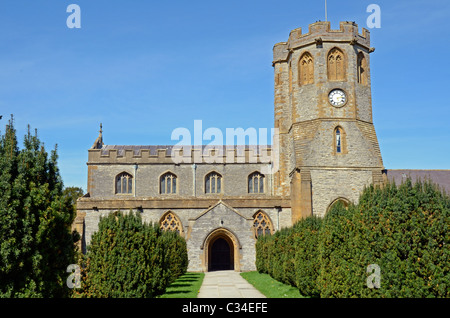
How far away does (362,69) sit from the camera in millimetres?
37469

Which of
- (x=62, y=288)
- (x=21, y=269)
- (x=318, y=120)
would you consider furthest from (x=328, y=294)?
(x=318, y=120)

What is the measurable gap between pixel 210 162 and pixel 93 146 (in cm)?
1098

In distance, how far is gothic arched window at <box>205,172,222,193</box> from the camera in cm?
4325

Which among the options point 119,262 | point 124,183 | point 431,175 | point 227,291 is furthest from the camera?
point 124,183

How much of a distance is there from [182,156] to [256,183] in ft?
23.0

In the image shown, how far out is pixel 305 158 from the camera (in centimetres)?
3500

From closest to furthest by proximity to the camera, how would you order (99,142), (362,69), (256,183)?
(362,69), (256,183), (99,142)

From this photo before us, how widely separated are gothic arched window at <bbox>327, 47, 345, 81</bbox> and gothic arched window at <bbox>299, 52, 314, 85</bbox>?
4.18ft

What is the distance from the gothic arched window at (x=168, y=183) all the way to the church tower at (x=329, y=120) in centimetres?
1062

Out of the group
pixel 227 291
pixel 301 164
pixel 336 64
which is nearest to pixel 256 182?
pixel 301 164

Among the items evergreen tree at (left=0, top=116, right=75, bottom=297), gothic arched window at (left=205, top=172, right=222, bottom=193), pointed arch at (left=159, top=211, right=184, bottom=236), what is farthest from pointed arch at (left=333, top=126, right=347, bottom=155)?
evergreen tree at (left=0, top=116, right=75, bottom=297)

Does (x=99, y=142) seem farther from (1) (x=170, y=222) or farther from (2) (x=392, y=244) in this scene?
(2) (x=392, y=244)

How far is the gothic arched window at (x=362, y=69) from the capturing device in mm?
37156
